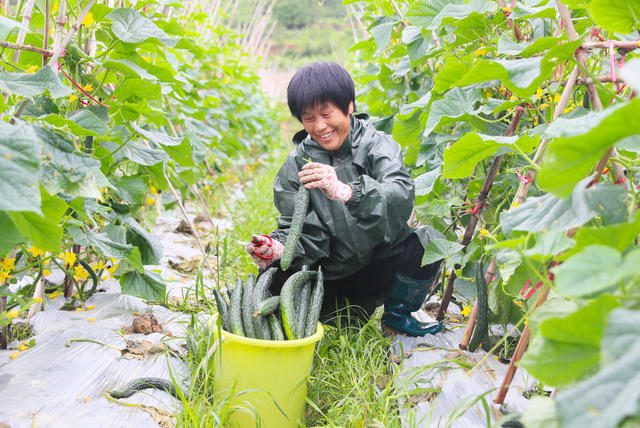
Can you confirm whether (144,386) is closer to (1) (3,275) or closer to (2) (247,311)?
(2) (247,311)

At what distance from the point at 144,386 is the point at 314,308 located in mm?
542

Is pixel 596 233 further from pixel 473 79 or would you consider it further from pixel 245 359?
pixel 245 359

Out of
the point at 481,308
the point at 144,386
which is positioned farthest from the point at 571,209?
the point at 144,386

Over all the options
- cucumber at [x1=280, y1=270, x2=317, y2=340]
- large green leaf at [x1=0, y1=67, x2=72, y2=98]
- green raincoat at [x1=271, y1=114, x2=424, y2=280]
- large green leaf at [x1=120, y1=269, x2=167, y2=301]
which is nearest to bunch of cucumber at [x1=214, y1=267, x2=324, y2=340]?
cucumber at [x1=280, y1=270, x2=317, y2=340]

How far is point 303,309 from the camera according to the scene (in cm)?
166

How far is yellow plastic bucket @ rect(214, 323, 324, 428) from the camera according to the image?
1421 millimetres

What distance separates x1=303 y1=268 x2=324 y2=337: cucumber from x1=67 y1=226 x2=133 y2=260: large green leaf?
0.57 meters

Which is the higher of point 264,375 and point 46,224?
point 46,224

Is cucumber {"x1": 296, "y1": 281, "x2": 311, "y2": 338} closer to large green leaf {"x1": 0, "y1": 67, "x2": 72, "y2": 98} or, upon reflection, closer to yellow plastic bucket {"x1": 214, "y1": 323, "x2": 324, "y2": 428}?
yellow plastic bucket {"x1": 214, "y1": 323, "x2": 324, "y2": 428}

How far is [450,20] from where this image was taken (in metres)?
1.66

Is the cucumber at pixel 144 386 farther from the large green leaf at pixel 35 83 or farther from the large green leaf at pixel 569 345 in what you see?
the large green leaf at pixel 569 345

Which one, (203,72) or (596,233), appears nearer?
(596,233)

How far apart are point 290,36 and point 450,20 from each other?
2659 centimetres

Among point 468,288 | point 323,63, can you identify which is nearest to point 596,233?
point 468,288
